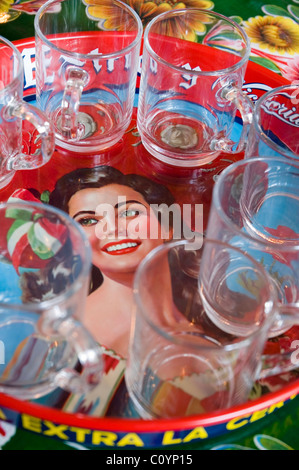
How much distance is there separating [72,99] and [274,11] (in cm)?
45

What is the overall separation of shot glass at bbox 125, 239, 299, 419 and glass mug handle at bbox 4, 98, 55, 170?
188mm

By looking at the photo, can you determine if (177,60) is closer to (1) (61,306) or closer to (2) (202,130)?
(2) (202,130)

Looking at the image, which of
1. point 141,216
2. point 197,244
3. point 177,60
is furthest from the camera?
point 177,60

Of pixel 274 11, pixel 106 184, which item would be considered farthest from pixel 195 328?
pixel 274 11

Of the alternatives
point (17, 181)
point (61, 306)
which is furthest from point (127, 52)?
point (61, 306)

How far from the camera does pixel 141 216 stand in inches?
29.7

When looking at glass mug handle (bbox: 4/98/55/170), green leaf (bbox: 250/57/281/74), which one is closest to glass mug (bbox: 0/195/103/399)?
glass mug handle (bbox: 4/98/55/170)

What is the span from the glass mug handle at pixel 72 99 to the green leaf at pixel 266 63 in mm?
299

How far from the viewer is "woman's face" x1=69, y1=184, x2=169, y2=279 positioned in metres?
0.71

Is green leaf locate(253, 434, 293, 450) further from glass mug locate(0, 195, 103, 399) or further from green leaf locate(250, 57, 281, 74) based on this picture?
green leaf locate(250, 57, 281, 74)

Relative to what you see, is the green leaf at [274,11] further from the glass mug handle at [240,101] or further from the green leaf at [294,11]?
the glass mug handle at [240,101]

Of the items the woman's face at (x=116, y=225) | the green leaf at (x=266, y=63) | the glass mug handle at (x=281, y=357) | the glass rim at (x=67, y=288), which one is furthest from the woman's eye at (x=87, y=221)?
the green leaf at (x=266, y=63)

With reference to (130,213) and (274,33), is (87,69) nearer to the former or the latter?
(130,213)

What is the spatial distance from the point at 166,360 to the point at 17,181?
281 millimetres
